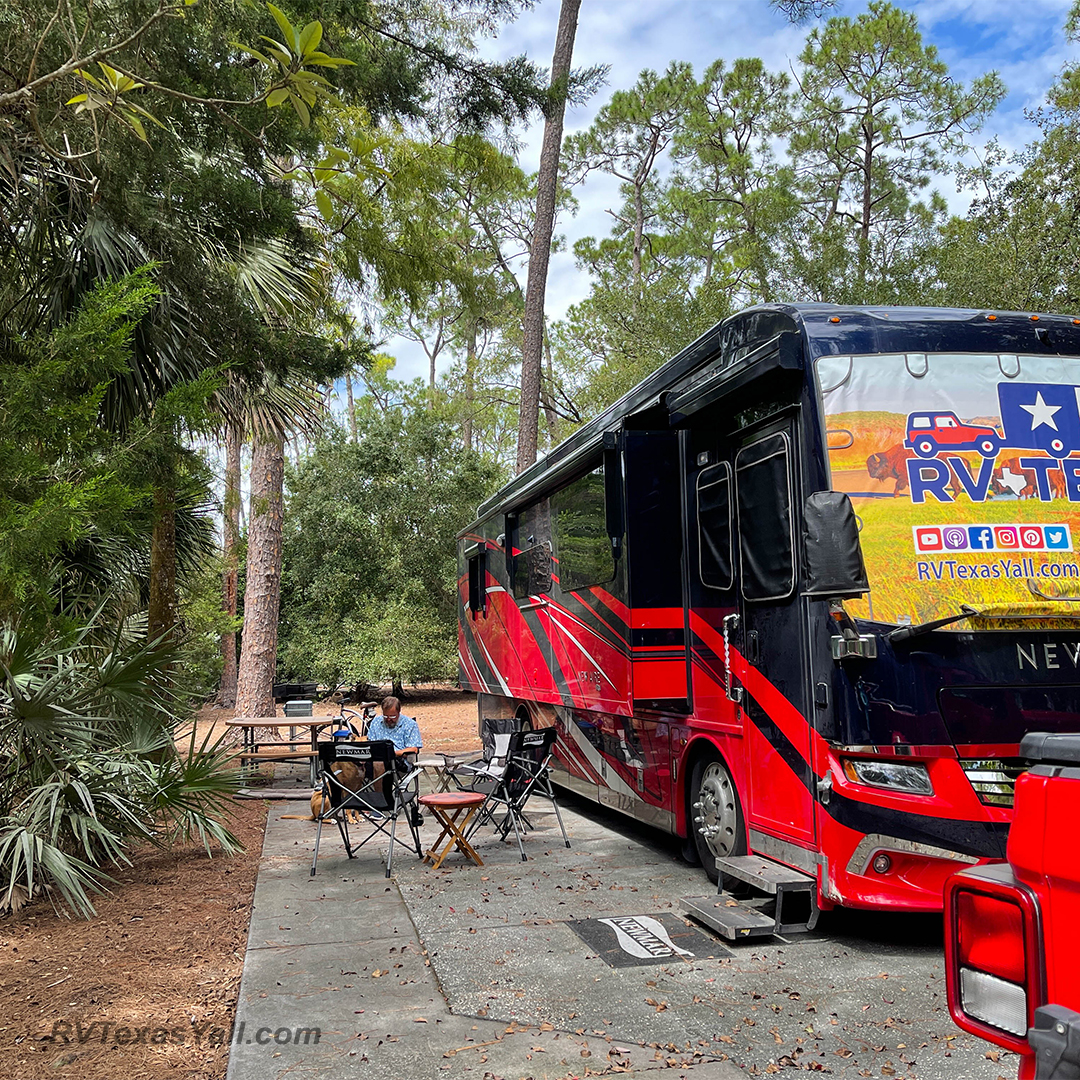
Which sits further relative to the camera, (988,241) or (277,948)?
(988,241)

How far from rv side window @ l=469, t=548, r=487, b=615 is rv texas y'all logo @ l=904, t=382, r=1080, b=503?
325 inches

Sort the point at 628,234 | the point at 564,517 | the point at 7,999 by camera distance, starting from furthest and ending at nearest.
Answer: the point at 628,234
the point at 564,517
the point at 7,999

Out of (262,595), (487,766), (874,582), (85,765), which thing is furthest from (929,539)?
(262,595)

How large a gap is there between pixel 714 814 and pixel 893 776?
1782mm

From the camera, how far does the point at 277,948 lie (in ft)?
17.8

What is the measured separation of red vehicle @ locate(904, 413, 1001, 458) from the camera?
199 inches

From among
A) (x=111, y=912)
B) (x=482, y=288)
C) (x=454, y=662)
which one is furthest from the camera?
(x=454, y=662)

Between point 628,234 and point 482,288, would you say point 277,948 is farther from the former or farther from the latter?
point 628,234

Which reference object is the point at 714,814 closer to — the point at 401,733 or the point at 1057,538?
the point at 1057,538

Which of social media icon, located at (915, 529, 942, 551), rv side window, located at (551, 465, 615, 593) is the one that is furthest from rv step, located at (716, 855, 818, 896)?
rv side window, located at (551, 465, 615, 593)

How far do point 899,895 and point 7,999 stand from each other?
13.8 ft

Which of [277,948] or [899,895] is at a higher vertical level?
[899,895]

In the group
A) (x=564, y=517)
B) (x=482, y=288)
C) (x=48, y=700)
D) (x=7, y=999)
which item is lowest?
(x=7, y=999)

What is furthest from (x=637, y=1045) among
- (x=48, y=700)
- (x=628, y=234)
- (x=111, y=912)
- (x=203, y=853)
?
(x=628, y=234)
